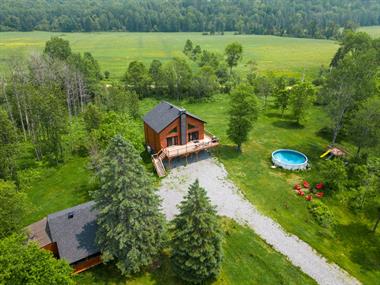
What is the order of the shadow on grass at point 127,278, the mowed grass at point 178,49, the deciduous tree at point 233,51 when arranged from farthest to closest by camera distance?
the mowed grass at point 178,49 → the deciduous tree at point 233,51 → the shadow on grass at point 127,278

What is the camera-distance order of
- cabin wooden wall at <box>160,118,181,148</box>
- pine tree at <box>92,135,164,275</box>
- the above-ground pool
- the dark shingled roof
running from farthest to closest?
the above-ground pool, cabin wooden wall at <box>160,118,181,148</box>, the dark shingled roof, pine tree at <box>92,135,164,275</box>

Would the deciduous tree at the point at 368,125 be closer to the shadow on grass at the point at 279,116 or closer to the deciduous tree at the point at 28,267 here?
the shadow on grass at the point at 279,116

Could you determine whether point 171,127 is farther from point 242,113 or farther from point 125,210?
point 125,210

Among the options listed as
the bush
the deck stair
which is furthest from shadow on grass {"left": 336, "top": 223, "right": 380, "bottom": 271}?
the deck stair

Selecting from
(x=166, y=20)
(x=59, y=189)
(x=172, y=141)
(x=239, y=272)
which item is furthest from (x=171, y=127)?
(x=166, y=20)

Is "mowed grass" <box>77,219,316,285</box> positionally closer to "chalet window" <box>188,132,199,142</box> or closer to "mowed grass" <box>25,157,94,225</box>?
"mowed grass" <box>25,157,94,225</box>

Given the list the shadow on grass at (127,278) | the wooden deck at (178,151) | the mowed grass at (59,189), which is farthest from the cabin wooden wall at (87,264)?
the wooden deck at (178,151)

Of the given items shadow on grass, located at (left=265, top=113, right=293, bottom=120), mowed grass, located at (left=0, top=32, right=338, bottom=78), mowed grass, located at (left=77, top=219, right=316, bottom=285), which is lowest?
mowed grass, located at (left=77, top=219, right=316, bottom=285)
